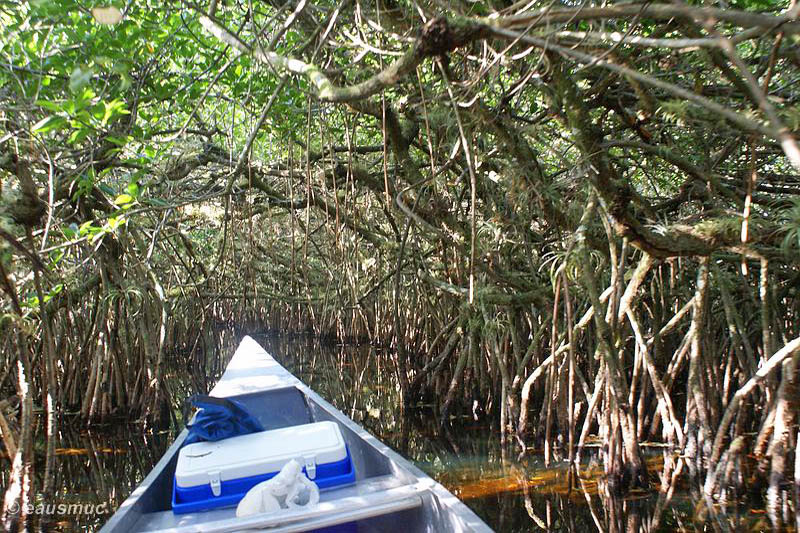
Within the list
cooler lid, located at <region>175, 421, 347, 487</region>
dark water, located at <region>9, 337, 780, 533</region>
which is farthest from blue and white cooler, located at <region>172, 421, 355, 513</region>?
dark water, located at <region>9, 337, 780, 533</region>

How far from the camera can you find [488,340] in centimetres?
612

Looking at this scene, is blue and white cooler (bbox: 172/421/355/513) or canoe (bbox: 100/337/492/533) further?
blue and white cooler (bbox: 172/421/355/513)

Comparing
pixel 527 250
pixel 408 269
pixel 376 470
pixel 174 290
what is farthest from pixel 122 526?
pixel 174 290

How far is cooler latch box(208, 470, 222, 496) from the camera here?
3141 millimetres

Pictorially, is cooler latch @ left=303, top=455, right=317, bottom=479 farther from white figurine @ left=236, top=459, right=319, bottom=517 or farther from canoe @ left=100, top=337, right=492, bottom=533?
white figurine @ left=236, top=459, right=319, bottom=517

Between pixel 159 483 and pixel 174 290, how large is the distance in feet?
25.7

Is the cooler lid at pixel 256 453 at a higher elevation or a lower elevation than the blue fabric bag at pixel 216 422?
lower

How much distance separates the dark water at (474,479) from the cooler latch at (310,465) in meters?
1.33

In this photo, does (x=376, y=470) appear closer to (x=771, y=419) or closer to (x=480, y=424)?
(x=771, y=419)

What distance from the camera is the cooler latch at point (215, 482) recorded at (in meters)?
3.14

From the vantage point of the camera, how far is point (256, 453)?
3305 millimetres

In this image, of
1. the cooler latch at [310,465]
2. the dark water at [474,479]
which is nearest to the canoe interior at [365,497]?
the cooler latch at [310,465]

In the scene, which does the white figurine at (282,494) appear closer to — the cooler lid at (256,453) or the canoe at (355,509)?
the canoe at (355,509)

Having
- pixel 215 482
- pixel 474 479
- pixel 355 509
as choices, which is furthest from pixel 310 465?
pixel 474 479
